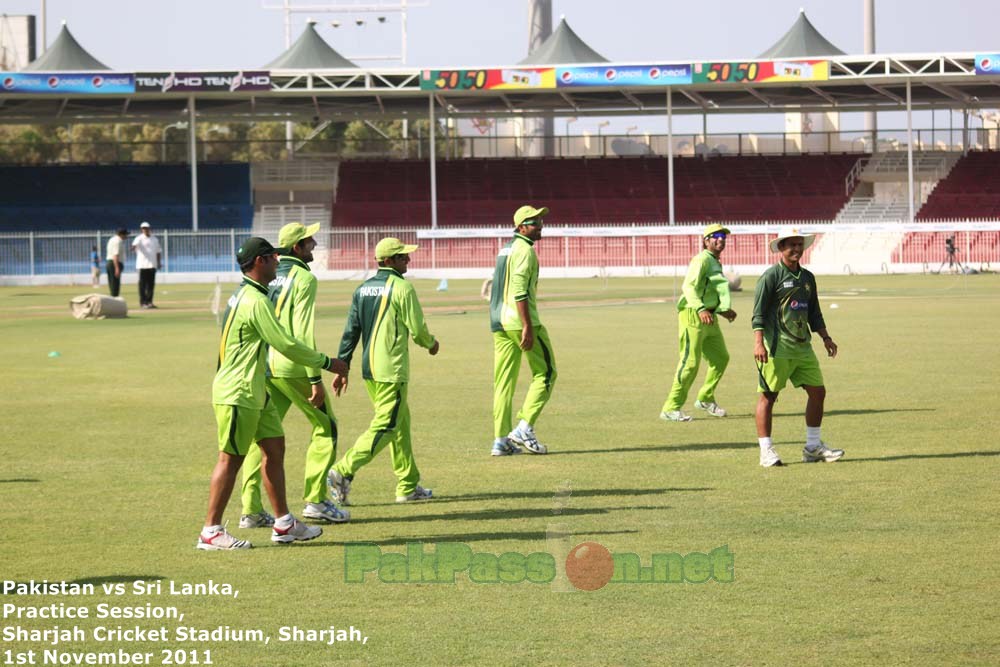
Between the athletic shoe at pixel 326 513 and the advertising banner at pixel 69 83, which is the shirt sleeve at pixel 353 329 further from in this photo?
the advertising banner at pixel 69 83

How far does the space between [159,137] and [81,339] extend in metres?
76.7

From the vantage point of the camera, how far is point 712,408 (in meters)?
13.9

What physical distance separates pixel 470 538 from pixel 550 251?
4303cm

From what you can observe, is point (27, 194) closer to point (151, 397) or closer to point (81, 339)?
point (81, 339)

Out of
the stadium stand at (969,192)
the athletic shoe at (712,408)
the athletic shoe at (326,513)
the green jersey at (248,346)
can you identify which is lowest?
the athletic shoe at (326,513)

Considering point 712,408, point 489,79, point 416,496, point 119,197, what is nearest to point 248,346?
point 416,496

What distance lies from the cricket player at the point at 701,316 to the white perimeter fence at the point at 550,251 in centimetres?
3581

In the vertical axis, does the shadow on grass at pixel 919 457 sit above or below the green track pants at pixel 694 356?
below

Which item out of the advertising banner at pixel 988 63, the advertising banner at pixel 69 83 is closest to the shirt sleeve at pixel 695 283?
the advertising banner at pixel 988 63

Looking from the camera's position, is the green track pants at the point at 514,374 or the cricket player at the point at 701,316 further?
the cricket player at the point at 701,316

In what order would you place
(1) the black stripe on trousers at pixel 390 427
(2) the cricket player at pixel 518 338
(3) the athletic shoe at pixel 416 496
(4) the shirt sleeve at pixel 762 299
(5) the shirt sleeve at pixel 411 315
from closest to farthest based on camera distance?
1. (1) the black stripe on trousers at pixel 390 427
2. (5) the shirt sleeve at pixel 411 315
3. (3) the athletic shoe at pixel 416 496
4. (4) the shirt sleeve at pixel 762 299
5. (2) the cricket player at pixel 518 338

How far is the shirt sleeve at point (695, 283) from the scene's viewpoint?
44.0 feet

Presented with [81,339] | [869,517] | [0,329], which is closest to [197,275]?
[0,329]

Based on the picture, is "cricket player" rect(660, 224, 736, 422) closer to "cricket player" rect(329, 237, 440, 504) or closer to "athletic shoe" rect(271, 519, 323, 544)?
"cricket player" rect(329, 237, 440, 504)
